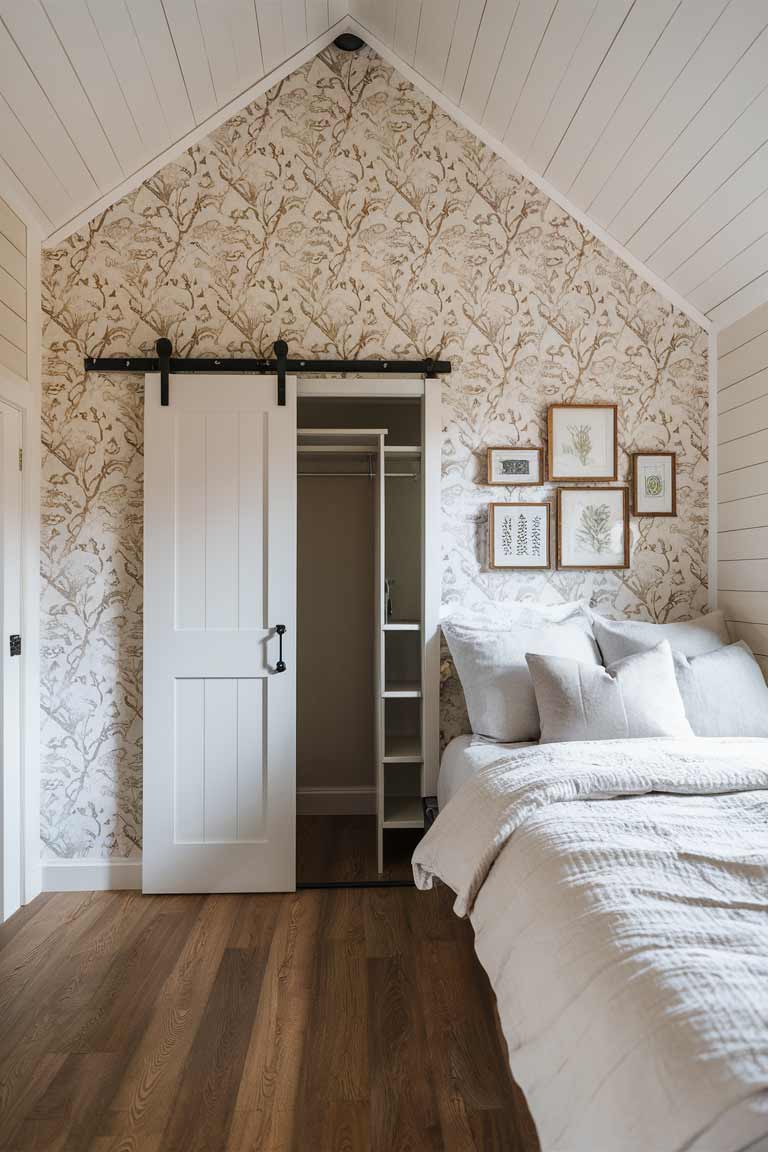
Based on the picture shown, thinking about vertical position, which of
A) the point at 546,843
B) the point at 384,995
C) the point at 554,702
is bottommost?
the point at 384,995

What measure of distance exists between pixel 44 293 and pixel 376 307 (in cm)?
137

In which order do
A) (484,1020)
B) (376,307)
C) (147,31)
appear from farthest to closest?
(376,307) < (147,31) < (484,1020)

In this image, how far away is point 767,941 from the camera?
122cm

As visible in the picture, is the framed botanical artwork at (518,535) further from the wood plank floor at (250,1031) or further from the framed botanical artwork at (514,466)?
the wood plank floor at (250,1031)

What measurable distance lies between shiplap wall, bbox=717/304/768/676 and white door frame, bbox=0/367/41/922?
2845 mm

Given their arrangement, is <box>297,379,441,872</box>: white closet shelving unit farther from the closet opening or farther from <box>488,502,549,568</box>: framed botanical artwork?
<box>488,502,549,568</box>: framed botanical artwork

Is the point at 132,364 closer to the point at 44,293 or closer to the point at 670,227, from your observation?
the point at 44,293

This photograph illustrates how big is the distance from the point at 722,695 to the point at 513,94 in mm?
2405

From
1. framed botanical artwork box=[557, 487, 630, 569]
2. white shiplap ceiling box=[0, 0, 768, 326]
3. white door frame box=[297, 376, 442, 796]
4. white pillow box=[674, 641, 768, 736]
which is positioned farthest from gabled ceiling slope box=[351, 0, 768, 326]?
white pillow box=[674, 641, 768, 736]

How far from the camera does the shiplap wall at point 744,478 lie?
2.96m

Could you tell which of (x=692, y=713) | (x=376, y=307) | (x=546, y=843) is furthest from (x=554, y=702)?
(x=376, y=307)

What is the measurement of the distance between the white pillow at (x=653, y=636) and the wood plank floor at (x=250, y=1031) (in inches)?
46.6

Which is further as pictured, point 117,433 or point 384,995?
point 117,433

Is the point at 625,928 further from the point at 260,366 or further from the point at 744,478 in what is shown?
the point at 260,366
